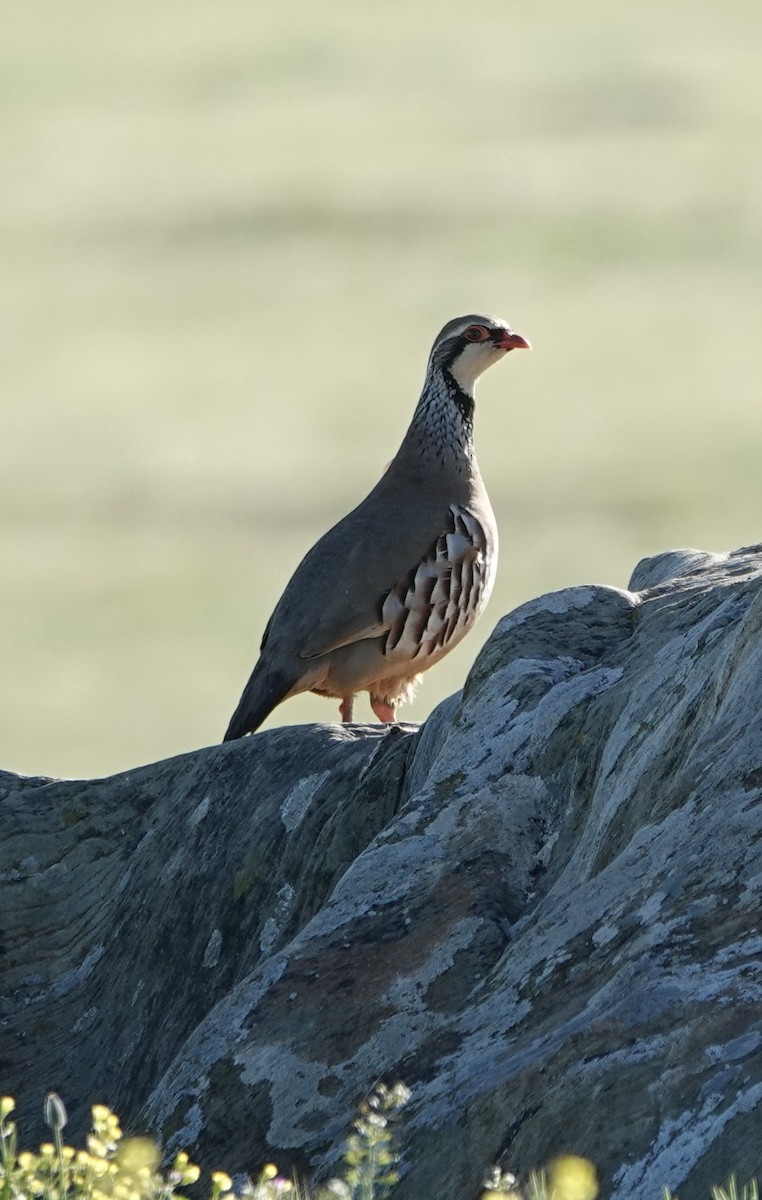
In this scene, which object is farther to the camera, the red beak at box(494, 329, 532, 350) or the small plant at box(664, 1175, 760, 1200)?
Result: the red beak at box(494, 329, 532, 350)

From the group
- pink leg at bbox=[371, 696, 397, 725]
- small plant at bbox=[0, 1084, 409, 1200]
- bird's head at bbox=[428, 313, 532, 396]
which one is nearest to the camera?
small plant at bbox=[0, 1084, 409, 1200]

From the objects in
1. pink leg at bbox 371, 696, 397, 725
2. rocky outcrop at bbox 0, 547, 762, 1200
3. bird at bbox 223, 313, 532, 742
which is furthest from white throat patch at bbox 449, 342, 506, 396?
rocky outcrop at bbox 0, 547, 762, 1200

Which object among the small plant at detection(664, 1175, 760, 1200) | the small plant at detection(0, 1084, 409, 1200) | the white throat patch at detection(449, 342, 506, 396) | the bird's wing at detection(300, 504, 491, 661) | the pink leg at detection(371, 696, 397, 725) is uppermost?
the white throat patch at detection(449, 342, 506, 396)

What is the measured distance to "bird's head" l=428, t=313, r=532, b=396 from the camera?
10.8 m

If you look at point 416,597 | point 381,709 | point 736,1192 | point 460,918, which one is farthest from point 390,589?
point 736,1192

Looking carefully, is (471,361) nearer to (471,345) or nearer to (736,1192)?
(471,345)

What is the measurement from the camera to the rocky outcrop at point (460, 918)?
3293mm

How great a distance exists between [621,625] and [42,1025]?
7.44ft

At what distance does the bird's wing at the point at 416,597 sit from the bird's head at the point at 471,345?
1.08 metres

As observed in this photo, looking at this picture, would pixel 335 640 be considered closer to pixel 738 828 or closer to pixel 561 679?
pixel 561 679

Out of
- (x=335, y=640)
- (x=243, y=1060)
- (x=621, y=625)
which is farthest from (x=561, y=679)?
(x=335, y=640)

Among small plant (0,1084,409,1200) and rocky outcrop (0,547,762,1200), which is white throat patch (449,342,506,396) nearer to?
rocky outcrop (0,547,762,1200)

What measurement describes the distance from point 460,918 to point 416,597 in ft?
17.1

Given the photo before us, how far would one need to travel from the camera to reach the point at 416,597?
31.2ft
